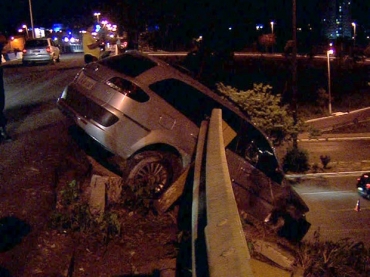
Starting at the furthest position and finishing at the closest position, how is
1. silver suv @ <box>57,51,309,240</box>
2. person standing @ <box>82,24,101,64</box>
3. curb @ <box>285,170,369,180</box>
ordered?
curb @ <box>285,170,369,180</box> → person standing @ <box>82,24,101,64</box> → silver suv @ <box>57,51,309,240</box>

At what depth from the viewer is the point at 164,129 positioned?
29.4 feet

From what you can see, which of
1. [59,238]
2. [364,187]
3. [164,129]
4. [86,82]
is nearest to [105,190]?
[59,238]

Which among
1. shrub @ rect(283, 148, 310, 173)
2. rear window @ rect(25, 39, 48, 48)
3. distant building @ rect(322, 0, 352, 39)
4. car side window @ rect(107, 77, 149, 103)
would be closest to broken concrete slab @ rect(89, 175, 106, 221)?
car side window @ rect(107, 77, 149, 103)

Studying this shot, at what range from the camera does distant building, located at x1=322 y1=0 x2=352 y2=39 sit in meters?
111

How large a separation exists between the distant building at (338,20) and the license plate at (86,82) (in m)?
104

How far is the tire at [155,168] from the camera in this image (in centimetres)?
868

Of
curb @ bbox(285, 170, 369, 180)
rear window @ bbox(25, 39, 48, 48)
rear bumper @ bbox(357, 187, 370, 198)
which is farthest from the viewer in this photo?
rear window @ bbox(25, 39, 48, 48)

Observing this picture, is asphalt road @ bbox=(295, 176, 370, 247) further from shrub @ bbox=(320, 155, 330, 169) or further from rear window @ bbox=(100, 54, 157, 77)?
rear window @ bbox=(100, 54, 157, 77)

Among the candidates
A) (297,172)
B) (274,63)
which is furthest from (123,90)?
(274,63)

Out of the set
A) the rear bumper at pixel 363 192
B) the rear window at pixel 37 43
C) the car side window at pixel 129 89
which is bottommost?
the rear bumper at pixel 363 192

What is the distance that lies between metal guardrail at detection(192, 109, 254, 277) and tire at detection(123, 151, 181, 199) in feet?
9.39

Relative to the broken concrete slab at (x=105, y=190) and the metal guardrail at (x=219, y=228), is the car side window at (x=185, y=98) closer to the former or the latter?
the broken concrete slab at (x=105, y=190)

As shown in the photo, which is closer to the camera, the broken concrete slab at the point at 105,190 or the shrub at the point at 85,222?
the shrub at the point at 85,222

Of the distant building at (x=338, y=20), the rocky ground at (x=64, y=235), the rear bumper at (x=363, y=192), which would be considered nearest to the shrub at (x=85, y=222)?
the rocky ground at (x=64, y=235)
